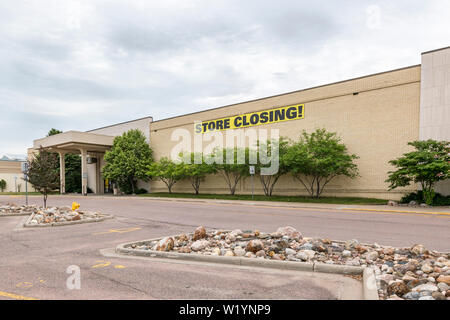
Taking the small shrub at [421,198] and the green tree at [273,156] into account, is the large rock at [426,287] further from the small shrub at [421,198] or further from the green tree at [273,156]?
the green tree at [273,156]

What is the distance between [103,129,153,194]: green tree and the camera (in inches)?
1550

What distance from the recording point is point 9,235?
10.1m

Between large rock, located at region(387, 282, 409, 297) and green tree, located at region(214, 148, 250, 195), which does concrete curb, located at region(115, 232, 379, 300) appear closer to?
large rock, located at region(387, 282, 409, 297)

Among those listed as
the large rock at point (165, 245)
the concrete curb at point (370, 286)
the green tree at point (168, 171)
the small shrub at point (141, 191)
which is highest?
the green tree at point (168, 171)

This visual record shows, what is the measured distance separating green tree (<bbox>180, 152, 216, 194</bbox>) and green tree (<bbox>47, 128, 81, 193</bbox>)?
24.0 metres

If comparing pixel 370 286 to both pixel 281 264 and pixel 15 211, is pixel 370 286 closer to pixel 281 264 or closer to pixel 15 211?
pixel 281 264

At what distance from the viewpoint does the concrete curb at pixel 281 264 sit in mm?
4512

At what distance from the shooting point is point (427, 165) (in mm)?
17688

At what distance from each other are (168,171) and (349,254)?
3034 cm

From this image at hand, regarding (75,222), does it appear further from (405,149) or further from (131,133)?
(131,133)

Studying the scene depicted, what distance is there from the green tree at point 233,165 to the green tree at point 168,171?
14.0 feet

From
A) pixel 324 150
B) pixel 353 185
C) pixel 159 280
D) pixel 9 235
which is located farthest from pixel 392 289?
pixel 353 185

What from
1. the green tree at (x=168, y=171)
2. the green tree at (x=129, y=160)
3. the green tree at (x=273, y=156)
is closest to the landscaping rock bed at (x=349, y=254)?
the green tree at (x=273, y=156)

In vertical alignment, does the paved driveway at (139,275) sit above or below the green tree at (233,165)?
below
